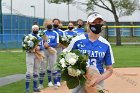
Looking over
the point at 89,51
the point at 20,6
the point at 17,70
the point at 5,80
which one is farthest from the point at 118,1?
the point at 89,51

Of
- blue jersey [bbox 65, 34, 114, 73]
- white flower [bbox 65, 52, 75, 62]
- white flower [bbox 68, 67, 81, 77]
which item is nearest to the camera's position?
white flower [bbox 68, 67, 81, 77]

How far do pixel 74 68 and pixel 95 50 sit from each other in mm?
552

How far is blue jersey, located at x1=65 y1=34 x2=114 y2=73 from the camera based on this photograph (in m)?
6.30

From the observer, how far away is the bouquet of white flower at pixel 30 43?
1267cm

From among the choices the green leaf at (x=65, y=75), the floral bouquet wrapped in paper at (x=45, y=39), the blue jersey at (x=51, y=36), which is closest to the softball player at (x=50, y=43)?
the blue jersey at (x=51, y=36)

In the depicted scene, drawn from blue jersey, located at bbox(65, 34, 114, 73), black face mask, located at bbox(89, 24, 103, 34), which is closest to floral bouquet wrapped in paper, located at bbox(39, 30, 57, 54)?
blue jersey, located at bbox(65, 34, 114, 73)

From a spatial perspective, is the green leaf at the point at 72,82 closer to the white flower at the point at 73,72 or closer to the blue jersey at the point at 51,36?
the white flower at the point at 73,72

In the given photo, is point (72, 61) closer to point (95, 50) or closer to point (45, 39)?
point (95, 50)

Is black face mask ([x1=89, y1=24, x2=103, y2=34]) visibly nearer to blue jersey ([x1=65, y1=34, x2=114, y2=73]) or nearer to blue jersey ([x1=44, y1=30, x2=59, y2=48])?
blue jersey ([x1=65, y1=34, x2=114, y2=73])

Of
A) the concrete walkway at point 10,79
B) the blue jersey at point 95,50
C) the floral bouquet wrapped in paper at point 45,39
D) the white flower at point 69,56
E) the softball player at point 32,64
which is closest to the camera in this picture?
the white flower at point 69,56

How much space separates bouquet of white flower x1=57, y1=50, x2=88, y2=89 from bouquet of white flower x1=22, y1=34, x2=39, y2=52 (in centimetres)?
664

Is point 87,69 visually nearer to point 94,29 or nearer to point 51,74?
point 94,29

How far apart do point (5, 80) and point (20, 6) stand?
133 ft

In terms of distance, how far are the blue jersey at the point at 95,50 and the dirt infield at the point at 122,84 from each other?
630cm
